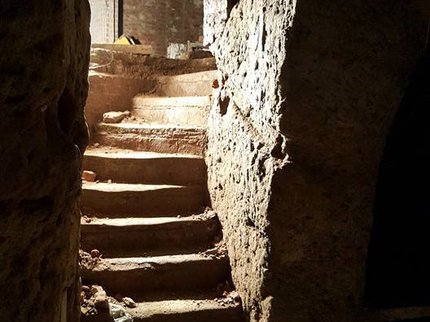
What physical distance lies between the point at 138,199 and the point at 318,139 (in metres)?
2.07

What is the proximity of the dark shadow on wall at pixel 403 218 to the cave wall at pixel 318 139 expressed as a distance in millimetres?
721

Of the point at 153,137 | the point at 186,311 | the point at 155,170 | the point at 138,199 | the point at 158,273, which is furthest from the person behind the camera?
the point at 153,137

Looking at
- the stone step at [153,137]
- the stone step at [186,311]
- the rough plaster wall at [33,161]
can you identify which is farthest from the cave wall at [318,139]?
the stone step at [153,137]

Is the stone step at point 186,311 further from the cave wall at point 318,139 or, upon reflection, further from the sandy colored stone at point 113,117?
the sandy colored stone at point 113,117

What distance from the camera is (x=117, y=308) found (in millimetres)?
2986

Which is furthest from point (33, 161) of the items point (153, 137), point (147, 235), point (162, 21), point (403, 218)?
point (162, 21)

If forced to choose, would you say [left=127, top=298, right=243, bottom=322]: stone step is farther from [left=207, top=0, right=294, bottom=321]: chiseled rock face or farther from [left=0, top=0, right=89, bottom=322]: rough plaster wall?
[left=0, top=0, right=89, bottom=322]: rough plaster wall

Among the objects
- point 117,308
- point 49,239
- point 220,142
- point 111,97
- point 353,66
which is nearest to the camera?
point 49,239

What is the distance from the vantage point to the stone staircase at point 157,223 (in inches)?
127

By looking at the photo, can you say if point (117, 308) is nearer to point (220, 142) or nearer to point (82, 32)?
point (220, 142)

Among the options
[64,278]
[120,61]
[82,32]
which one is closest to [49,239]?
[64,278]

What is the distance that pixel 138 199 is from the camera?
12.8ft

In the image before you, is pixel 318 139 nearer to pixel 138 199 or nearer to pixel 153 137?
pixel 138 199

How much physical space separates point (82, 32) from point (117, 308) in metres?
2.05
